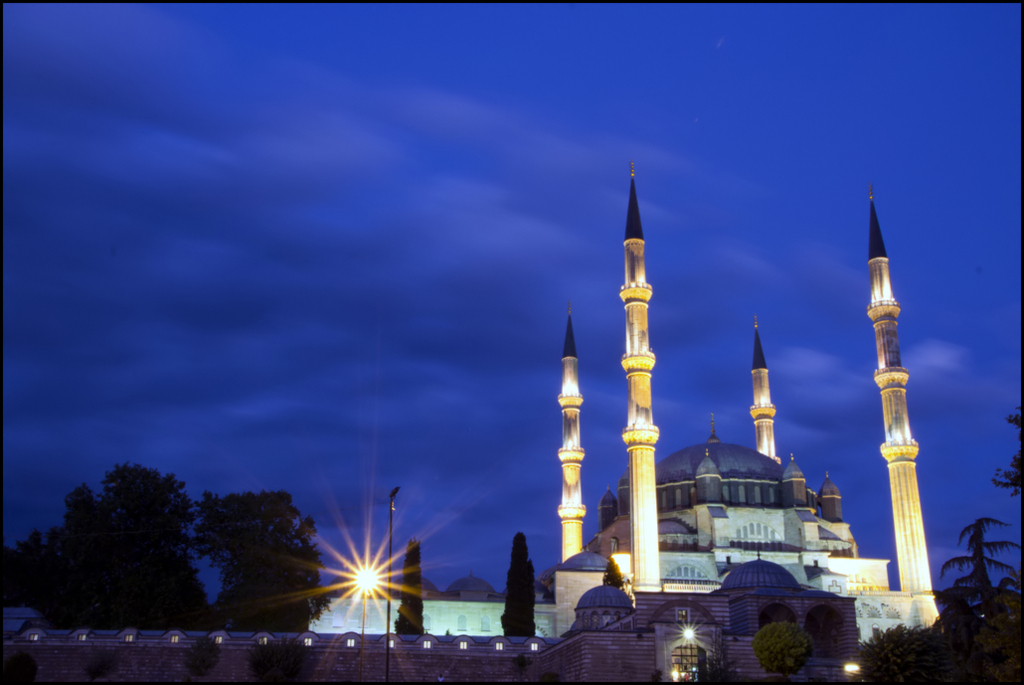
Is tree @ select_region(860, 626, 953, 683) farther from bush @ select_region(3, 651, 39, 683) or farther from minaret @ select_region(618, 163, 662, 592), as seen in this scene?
bush @ select_region(3, 651, 39, 683)

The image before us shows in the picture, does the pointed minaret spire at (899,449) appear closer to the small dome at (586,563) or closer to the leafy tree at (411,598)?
the small dome at (586,563)

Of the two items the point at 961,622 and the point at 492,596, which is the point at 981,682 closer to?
the point at 961,622

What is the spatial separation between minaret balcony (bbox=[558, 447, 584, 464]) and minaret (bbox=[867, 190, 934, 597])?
17.1 meters

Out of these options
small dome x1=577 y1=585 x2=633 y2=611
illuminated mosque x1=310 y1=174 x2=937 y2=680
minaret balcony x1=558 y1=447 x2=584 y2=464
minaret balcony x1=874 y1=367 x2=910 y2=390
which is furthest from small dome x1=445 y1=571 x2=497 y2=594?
minaret balcony x1=874 y1=367 x2=910 y2=390

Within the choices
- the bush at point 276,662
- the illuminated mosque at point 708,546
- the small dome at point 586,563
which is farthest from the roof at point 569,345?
the bush at point 276,662

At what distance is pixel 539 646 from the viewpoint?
39.8 meters

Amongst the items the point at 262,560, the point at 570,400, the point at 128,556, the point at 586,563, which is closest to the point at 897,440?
the point at 586,563

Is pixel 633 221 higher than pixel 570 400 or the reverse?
higher

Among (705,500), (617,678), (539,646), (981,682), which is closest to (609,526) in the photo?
(705,500)

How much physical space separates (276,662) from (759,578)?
19.1 m

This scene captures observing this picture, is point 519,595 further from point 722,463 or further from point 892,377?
point 892,377

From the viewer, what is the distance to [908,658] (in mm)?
28031

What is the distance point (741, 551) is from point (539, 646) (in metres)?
16.6

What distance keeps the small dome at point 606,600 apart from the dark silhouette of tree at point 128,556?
56.8 feet
